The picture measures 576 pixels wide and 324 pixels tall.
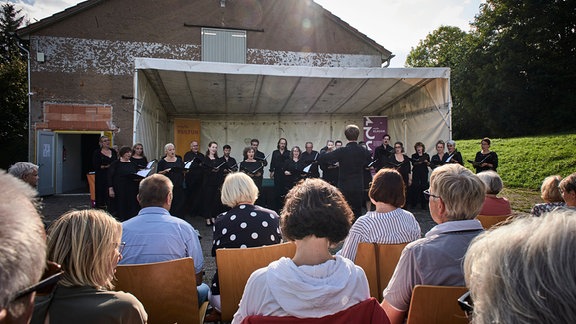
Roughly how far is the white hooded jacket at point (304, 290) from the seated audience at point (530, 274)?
57 centimetres

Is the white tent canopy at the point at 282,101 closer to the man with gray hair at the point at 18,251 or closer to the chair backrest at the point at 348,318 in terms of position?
the chair backrest at the point at 348,318

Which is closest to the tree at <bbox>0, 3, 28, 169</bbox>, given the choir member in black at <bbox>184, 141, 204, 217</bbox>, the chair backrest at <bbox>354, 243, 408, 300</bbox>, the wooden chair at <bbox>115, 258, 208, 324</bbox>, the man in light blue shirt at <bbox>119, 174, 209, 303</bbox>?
the choir member in black at <bbox>184, 141, 204, 217</bbox>

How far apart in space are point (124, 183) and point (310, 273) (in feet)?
21.5

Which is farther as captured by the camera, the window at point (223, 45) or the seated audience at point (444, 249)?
the window at point (223, 45)

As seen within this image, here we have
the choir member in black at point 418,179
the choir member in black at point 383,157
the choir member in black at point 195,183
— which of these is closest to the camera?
the choir member in black at point 195,183

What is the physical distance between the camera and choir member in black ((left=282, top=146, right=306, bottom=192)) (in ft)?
27.9

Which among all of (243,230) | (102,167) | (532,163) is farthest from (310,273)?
(532,163)

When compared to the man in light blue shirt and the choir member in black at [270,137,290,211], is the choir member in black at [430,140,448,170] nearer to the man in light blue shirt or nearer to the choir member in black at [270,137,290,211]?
the choir member in black at [270,137,290,211]

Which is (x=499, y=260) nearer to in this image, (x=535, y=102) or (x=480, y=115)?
(x=535, y=102)

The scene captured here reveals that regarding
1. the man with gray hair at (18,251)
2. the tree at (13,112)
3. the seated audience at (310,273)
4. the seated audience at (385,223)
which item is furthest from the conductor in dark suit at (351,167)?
the tree at (13,112)

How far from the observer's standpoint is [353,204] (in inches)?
212

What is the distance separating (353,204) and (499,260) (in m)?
4.78

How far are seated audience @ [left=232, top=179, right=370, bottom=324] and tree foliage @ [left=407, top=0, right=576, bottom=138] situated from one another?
2944 centimetres

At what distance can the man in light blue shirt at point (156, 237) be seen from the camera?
2412mm
